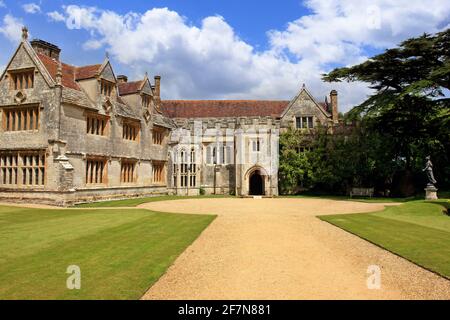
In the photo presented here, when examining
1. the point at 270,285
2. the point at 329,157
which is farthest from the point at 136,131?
the point at 270,285

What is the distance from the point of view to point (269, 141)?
33.8 metres

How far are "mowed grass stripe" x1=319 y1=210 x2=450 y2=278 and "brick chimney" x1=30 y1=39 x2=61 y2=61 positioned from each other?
23571 millimetres

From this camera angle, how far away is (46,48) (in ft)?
83.2

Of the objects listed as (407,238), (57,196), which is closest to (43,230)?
(57,196)

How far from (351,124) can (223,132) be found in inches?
515

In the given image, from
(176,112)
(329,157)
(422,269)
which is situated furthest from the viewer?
(176,112)

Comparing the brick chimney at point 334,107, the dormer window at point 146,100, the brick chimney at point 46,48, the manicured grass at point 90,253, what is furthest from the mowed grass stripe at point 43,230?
the brick chimney at point 334,107

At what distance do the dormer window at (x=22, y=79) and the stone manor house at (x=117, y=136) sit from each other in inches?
2.7

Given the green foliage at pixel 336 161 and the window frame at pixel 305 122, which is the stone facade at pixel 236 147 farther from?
the green foliage at pixel 336 161

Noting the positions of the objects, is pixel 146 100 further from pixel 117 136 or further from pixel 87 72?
pixel 87 72

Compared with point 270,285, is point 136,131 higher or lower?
higher
